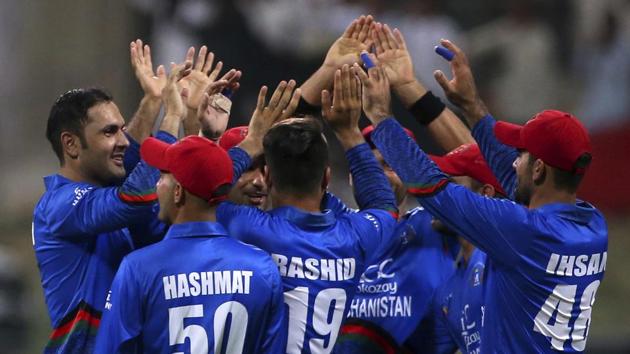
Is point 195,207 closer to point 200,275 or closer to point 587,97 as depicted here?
point 200,275

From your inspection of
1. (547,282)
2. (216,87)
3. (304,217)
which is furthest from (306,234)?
(547,282)

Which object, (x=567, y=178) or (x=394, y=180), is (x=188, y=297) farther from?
(x=394, y=180)

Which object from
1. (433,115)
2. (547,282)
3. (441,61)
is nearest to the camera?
(547,282)

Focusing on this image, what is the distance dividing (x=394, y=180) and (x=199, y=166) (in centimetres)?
175

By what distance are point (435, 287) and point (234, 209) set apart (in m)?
1.59

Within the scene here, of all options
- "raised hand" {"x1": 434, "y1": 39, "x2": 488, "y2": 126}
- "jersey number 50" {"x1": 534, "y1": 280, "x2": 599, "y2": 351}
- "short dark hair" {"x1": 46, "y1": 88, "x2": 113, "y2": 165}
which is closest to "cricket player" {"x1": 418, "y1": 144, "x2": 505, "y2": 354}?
"raised hand" {"x1": 434, "y1": 39, "x2": 488, "y2": 126}

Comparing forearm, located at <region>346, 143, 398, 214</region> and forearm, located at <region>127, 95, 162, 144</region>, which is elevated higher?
forearm, located at <region>127, 95, 162, 144</region>

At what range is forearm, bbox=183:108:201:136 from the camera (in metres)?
5.11

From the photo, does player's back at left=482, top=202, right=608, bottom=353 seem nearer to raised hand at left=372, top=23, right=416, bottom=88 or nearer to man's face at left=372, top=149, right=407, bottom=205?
raised hand at left=372, top=23, right=416, bottom=88

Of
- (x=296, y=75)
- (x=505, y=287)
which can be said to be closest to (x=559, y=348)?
(x=505, y=287)

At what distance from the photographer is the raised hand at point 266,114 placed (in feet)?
15.8

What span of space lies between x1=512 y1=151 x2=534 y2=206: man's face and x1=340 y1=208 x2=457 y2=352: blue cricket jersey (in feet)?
3.39

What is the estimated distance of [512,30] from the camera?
34.9 ft

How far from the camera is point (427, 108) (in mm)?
5449
